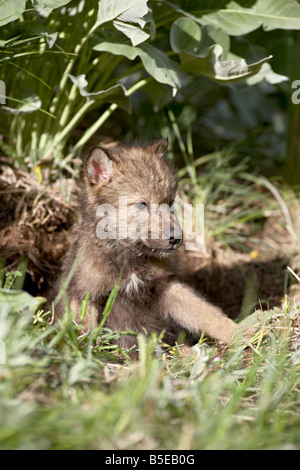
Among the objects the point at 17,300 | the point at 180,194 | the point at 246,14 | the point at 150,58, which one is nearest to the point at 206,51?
the point at 150,58

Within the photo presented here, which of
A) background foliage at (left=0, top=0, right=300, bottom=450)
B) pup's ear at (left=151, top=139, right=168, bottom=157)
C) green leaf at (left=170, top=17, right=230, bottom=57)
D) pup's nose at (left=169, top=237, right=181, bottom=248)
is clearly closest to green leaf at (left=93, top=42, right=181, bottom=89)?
background foliage at (left=0, top=0, right=300, bottom=450)

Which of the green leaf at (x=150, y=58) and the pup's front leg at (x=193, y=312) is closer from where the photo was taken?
the pup's front leg at (x=193, y=312)

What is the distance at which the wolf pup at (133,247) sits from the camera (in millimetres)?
3393

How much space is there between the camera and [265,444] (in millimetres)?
2092

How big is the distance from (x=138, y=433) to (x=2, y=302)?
0.87 meters

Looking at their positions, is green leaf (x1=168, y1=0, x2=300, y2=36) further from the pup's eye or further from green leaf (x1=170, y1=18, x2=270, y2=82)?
the pup's eye

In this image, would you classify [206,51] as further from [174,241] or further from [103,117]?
[174,241]

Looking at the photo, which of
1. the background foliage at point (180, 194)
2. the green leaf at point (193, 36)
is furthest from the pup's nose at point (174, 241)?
the green leaf at point (193, 36)

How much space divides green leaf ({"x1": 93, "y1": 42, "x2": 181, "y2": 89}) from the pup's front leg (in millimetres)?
1287

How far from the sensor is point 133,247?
11.2 feet

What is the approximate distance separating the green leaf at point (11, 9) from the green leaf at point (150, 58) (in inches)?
22.1

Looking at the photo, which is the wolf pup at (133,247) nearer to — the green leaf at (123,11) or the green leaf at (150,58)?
the green leaf at (150,58)
